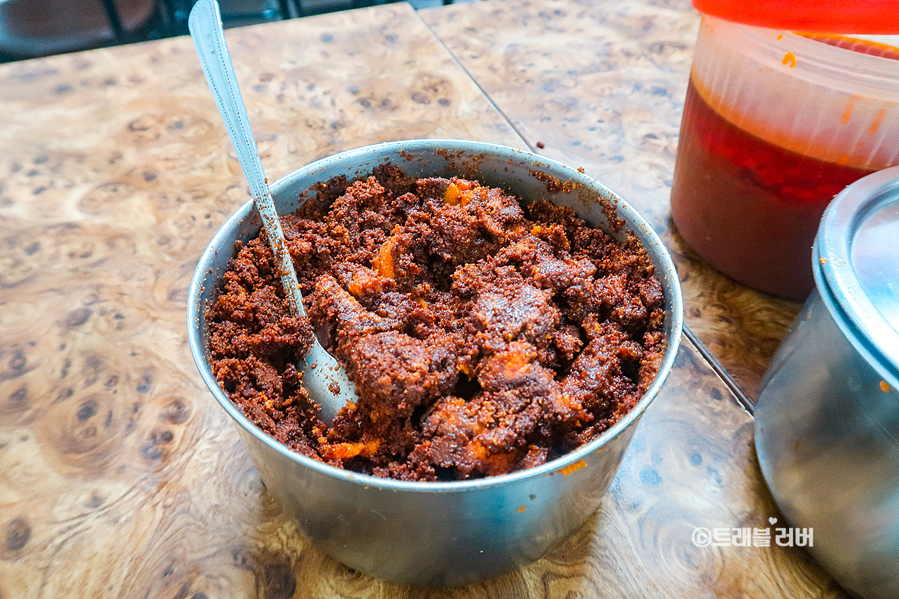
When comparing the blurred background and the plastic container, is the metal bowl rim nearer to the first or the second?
the plastic container

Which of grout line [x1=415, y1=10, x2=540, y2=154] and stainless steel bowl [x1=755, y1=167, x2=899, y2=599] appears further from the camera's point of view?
grout line [x1=415, y1=10, x2=540, y2=154]

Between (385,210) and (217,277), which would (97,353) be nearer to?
(217,277)

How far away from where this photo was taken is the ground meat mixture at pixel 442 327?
60 centimetres

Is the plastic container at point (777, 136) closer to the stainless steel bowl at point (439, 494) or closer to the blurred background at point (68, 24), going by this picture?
the stainless steel bowl at point (439, 494)

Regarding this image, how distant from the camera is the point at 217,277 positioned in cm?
68

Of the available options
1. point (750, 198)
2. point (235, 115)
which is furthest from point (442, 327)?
point (750, 198)

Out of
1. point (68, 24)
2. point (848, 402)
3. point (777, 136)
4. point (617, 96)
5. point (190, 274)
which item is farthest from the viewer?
point (68, 24)

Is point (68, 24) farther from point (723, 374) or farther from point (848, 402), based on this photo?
point (848, 402)

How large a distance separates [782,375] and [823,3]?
1.45ft

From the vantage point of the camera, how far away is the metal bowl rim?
0.48 meters

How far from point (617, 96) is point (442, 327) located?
100cm

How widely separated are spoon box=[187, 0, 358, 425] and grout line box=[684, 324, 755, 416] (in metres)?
0.58

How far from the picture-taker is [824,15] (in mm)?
668

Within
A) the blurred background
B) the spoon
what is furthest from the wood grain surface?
the blurred background
